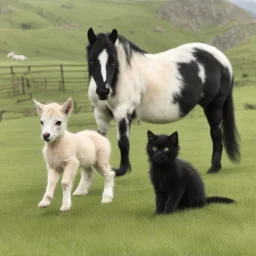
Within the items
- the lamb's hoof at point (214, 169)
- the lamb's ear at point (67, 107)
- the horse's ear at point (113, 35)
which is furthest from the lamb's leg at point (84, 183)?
the lamb's hoof at point (214, 169)

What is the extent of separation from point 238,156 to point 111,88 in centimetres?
330

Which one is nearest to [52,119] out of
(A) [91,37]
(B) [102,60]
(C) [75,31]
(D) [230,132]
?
(B) [102,60]

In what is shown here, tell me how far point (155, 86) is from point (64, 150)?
7.79 ft

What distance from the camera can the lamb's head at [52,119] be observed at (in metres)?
5.03

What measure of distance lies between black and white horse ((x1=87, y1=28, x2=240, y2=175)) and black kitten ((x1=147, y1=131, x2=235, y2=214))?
1.49 m

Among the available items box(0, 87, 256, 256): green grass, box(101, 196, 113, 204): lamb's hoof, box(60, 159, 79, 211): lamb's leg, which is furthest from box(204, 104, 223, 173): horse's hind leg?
box(60, 159, 79, 211): lamb's leg

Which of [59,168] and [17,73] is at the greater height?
[59,168]

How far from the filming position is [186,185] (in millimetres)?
5000

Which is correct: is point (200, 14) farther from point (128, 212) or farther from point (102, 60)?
point (128, 212)

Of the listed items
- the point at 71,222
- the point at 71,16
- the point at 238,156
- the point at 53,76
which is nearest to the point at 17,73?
the point at 53,76

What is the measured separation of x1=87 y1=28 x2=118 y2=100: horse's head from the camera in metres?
6.15

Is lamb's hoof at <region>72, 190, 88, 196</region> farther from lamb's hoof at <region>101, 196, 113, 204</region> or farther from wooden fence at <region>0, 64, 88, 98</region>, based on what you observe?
wooden fence at <region>0, 64, 88, 98</region>

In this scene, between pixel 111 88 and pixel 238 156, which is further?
pixel 238 156

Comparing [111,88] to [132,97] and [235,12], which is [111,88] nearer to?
[132,97]
